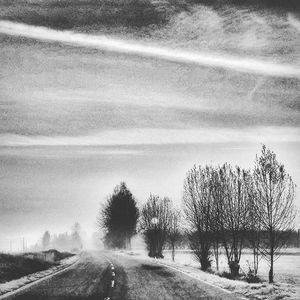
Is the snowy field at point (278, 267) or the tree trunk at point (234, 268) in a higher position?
the tree trunk at point (234, 268)

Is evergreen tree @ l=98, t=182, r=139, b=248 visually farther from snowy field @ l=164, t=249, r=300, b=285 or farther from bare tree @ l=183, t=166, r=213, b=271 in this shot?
bare tree @ l=183, t=166, r=213, b=271

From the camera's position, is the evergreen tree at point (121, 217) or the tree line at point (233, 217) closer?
the tree line at point (233, 217)

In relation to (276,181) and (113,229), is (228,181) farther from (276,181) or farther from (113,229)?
(113,229)

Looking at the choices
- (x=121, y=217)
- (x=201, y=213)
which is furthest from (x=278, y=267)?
(x=121, y=217)

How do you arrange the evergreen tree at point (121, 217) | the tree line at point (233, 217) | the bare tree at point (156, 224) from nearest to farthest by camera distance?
the tree line at point (233, 217) < the bare tree at point (156, 224) < the evergreen tree at point (121, 217)

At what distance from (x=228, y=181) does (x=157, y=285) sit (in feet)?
56.8

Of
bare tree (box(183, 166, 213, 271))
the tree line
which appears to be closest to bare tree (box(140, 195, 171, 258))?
the tree line

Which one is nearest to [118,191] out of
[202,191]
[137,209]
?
[137,209]

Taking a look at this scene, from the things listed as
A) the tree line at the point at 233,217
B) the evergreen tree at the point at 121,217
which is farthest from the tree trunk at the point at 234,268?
the evergreen tree at the point at 121,217

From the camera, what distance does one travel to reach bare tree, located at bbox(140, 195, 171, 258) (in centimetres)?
4819

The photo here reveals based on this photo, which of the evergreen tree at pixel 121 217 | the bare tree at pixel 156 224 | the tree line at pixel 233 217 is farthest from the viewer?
the evergreen tree at pixel 121 217

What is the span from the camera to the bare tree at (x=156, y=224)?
4819 cm

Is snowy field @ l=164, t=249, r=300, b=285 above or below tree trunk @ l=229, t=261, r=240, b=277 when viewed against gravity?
below

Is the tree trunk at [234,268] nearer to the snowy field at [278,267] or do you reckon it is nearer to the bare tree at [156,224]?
the snowy field at [278,267]
